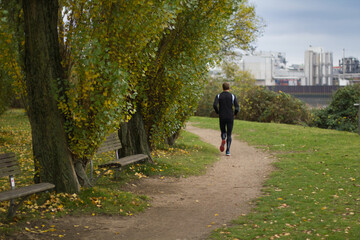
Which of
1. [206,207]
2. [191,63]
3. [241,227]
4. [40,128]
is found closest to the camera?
[241,227]

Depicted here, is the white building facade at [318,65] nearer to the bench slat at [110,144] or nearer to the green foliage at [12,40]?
the bench slat at [110,144]

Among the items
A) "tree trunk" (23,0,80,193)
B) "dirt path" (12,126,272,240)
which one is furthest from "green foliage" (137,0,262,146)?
"tree trunk" (23,0,80,193)

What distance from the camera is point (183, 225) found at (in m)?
7.01

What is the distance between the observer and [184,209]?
8117 millimetres

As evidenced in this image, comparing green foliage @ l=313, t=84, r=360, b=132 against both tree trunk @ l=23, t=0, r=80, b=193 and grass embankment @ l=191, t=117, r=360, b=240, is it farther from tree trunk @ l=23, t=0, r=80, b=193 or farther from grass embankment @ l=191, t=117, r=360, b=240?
tree trunk @ l=23, t=0, r=80, b=193

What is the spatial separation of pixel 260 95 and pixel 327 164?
19073 mm

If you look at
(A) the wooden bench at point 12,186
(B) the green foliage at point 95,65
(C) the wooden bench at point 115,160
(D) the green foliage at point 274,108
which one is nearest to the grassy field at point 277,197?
(A) the wooden bench at point 12,186

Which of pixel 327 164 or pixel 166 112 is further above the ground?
pixel 166 112

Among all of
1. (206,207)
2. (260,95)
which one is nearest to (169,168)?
(206,207)

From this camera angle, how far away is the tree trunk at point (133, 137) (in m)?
11.3

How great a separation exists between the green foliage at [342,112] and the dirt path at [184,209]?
1503 cm

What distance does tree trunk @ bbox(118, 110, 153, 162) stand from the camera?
11.3 m

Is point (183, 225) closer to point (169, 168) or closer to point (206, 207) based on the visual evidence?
point (206, 207)

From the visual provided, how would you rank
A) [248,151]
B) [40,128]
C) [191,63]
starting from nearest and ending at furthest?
[40,128]
[191,63]
[248,151]
